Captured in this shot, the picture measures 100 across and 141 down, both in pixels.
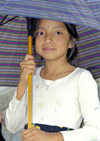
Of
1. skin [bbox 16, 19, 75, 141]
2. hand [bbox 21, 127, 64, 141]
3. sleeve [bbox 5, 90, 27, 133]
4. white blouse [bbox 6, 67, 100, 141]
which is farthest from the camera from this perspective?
sleeve [bbox 5, 90, 27, 133]

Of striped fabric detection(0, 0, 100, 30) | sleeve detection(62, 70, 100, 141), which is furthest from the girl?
striped fabric detection(0, 0, 100, 30)

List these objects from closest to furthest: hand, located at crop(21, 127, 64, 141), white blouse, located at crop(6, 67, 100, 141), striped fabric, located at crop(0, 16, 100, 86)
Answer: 1. hand, located at crop(21, 127, 64, 141)
2. white blouse, located at crop(6, 67, 100, 141)
3. striped fabric, located at crop(0, 16, 100, 86)

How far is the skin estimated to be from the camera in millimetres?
1746

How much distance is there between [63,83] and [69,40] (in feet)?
0.99

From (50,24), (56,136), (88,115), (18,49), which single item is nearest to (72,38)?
(50,24)

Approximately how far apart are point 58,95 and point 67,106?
91 millimetres

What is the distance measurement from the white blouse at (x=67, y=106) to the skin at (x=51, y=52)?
0.07 metres

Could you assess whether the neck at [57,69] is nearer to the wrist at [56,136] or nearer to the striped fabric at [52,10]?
the wrist at [56,136]

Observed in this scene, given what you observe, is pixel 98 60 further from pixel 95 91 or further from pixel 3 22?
pixel 3 22

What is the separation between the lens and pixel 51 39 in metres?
1.78

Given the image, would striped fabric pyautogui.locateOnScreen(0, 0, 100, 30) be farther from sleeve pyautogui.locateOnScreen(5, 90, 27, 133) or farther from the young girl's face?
sleeve pyautogui.locateOnScreen(5, 90, 27, 133)

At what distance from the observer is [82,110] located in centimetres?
171

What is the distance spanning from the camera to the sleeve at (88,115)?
1.62 m

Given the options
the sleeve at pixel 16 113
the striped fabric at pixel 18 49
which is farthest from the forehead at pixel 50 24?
the sleeve at pixel 16 113
